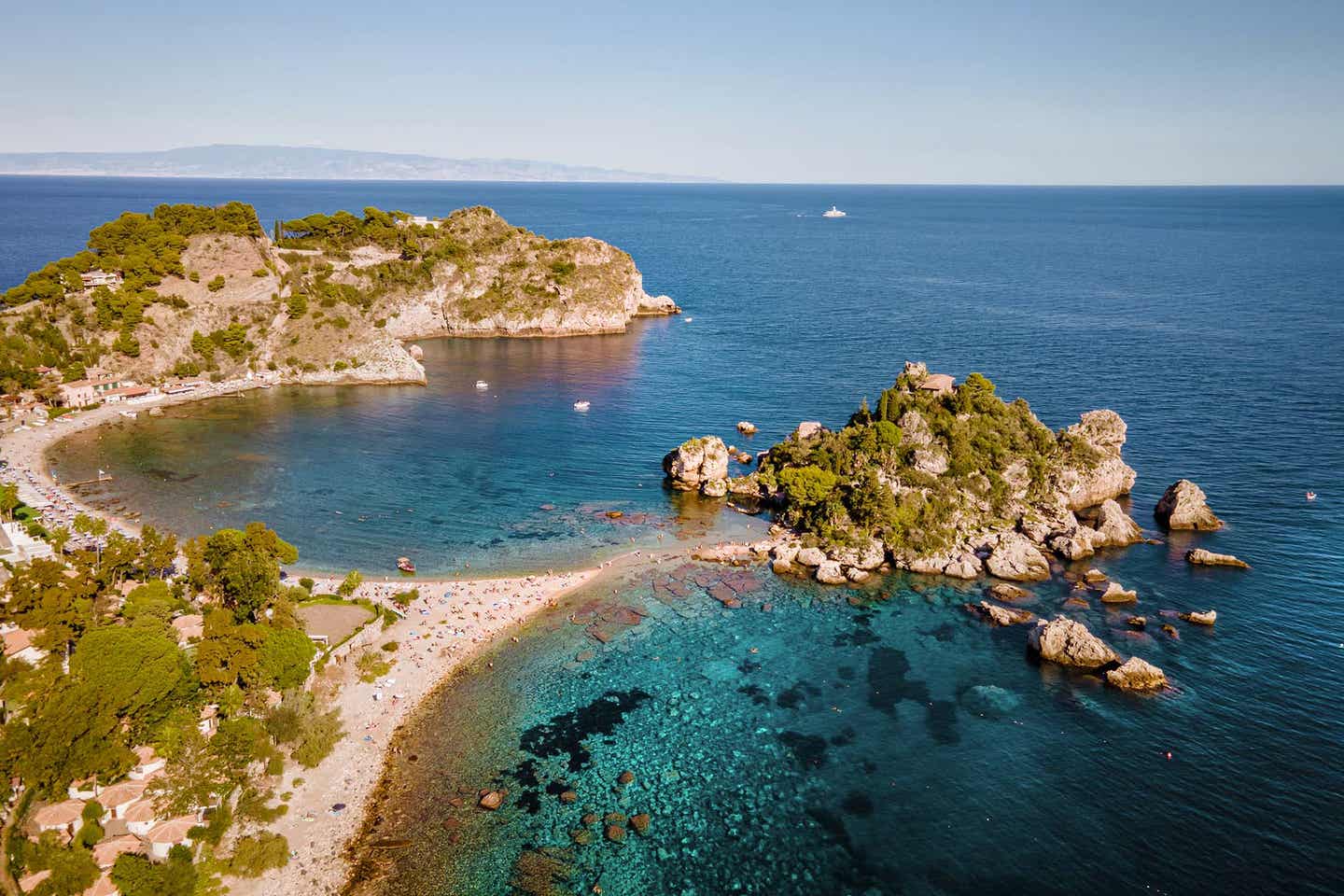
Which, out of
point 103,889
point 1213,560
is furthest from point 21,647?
point 1213,560

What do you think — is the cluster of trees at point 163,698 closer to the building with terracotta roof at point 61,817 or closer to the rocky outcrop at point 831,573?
the building with terracotta roof at point 61,817

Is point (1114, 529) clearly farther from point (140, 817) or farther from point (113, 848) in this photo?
point (113, 848)

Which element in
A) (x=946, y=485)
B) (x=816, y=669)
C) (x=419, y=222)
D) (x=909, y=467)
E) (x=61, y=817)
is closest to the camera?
(x=61, y=817)

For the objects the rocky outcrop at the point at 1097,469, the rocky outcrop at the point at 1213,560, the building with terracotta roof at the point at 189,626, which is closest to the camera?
the building with terracotta roof at the point at 189,626

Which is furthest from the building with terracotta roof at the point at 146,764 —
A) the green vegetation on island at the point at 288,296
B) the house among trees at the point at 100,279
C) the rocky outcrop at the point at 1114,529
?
the house among trees at the point at 100,279

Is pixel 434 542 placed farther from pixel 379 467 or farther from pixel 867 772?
pixel 867 772

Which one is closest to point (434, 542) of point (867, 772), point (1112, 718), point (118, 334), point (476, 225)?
point (867, 772)
